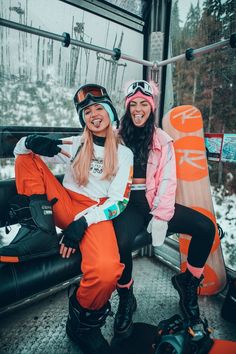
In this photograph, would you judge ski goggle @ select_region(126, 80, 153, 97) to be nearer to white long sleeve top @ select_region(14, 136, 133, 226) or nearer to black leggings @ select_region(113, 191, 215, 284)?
white long sleeve top @ select_region(14, 136, 133, 226)

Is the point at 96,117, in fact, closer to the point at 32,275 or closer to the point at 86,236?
the point at 86,236

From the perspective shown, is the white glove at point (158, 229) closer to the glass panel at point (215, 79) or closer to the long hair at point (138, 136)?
the long hair at point (138, 136)

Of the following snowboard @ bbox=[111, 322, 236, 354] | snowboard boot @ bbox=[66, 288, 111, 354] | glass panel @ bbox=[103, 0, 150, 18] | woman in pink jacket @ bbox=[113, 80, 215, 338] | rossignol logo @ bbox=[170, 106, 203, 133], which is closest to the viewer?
snowboard boot @ bbox=[66, 288, 111, 354]

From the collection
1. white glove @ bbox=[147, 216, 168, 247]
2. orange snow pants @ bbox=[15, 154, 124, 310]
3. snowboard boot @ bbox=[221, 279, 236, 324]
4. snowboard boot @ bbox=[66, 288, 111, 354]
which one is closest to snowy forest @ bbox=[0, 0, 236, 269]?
snowboard boot @ bbox=[221, 279, 236, 324]

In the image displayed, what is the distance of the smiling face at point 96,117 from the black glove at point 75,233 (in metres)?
0.71

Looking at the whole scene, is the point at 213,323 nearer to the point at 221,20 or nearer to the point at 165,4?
the point at 221,20

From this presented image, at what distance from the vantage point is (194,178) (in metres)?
2.15

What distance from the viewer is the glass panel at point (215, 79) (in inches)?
84.7

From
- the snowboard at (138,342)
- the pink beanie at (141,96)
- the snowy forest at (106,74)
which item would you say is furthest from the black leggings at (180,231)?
the pink beanie at (141,96)

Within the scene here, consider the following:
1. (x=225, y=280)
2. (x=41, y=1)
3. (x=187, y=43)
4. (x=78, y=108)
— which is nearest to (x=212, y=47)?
(x=187, y=43)

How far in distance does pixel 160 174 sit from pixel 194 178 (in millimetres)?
380

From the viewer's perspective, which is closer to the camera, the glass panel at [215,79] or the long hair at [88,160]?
the long hair at [88,160]

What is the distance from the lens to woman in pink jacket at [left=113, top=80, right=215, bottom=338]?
179cm

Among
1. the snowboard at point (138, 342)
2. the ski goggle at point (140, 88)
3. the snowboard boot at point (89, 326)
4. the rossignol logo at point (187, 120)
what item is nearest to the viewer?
the snowboard boot at point (89, 326)
